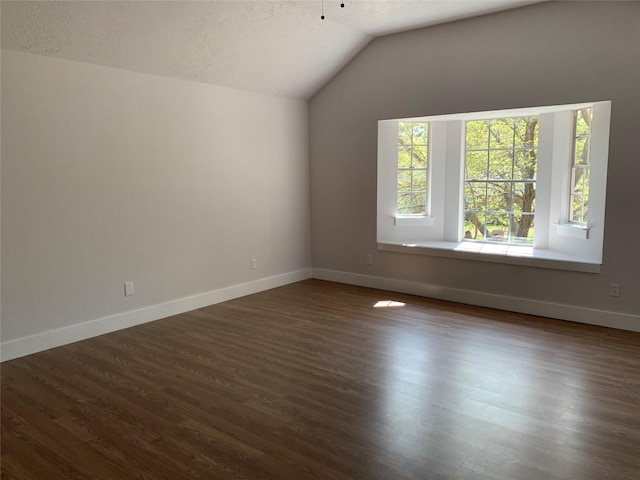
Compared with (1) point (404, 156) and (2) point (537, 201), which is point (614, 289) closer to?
(2) point (537, 201)

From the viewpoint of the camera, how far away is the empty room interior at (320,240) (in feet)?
8.18

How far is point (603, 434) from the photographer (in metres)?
2.43

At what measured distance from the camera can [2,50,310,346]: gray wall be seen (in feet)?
11.5

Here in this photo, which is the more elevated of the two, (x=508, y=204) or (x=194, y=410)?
(x=508, y=204)

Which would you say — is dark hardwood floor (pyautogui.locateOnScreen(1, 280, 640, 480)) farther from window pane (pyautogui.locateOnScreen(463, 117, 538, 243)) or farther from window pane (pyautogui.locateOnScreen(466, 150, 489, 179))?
window pane (pyautogui.locateOnScreen(466, 150, 489, 179))

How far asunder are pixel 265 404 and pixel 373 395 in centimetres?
65

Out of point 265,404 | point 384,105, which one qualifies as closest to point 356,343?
point 265,404

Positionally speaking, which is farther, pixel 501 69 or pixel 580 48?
pixel 501 69

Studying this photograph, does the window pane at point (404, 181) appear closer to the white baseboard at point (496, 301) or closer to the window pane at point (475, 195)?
the window pane at point (475, 195)

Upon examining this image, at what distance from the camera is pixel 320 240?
19.9ft

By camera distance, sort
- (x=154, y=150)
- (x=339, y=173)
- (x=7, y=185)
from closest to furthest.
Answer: (x=7, y=185) < (x=154, y=150) < (x=339, y=173)

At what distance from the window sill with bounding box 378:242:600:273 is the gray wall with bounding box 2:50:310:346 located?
1.63m

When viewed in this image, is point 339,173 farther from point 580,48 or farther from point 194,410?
point 194,410

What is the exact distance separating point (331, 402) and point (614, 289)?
2826 millimetres
